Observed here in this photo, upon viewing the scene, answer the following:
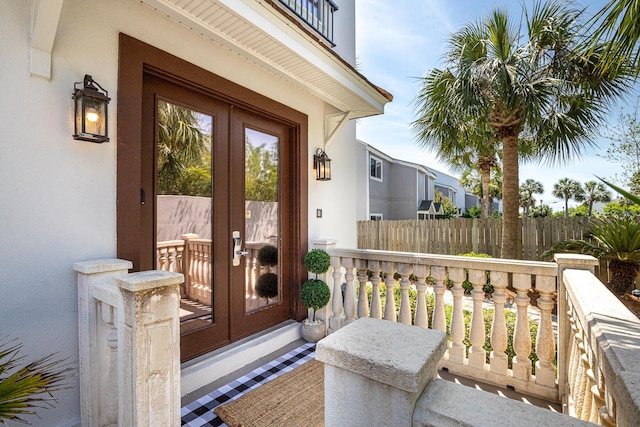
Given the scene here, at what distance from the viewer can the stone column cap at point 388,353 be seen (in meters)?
0.79

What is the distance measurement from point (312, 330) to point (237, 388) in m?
1.05

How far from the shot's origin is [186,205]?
2629 mm

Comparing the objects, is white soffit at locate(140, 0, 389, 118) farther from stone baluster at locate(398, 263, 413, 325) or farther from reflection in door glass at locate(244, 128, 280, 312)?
stone baluster at locate(398, 263, 413, 325)

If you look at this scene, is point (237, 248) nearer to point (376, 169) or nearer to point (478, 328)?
point (478, 328)

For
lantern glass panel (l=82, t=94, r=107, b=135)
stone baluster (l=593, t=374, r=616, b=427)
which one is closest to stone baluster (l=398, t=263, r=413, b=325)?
stone baluster (l=593, t=374, r=616, b=427)

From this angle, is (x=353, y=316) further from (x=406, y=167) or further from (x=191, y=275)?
(x=406, y=167)

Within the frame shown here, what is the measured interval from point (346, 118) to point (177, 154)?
221 cm

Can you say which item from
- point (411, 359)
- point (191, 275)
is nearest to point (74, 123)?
point (191, 275)

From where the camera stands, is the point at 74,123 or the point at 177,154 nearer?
the point at 74,123

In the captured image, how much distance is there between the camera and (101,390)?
170 centimetres

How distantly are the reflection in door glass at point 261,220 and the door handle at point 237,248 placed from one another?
127 mm

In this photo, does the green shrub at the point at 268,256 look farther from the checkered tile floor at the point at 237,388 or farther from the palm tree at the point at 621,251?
the palm tree at the point at 621,251

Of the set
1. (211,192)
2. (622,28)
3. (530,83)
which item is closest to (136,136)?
(211,192)

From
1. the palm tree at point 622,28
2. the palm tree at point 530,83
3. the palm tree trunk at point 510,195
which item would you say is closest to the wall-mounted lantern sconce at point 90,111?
the palm tree at point 622,28
